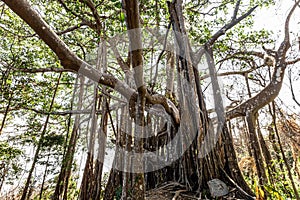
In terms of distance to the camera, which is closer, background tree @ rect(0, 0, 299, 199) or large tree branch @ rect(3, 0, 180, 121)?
large tree branch @ rect(3, 0, 180, 121)

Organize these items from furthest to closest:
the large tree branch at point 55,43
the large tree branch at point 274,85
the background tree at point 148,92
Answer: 1. the large tree branch at point 274,85
2. the background tree at point 148,92
3. the large tree branch at point 55,43

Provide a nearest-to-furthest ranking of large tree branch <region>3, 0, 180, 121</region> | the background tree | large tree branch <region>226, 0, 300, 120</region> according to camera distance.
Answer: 1. large tree branch <region>3, 0, 180, 121</region>
2. the background tree
3. large tree branch <region>226, 0, 300, 120</region>

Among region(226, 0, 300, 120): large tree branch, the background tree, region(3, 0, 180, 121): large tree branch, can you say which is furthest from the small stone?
region(3, 0, 180, 121): large tree branch

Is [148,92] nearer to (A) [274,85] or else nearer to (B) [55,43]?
(B) [55,43]

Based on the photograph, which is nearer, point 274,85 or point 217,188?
point 217,188

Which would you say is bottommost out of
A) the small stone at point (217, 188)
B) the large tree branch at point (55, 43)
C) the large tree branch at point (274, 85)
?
the small stone at point (217, 188)

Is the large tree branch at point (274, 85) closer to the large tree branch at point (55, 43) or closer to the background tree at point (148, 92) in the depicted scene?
the background tree at point (148, 92)

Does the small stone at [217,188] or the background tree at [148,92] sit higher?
the background tree at [148,92]

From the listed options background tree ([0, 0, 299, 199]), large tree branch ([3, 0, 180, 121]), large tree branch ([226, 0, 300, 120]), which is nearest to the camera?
large tree branch ([3, 0, 180, 121])

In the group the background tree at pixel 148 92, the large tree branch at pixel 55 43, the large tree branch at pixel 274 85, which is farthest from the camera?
the large tree branch at pixel 274 85

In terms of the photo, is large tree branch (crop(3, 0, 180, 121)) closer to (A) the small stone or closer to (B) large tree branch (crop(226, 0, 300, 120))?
(A) the small stone

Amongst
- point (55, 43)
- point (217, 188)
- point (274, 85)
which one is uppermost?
point (274, 85)

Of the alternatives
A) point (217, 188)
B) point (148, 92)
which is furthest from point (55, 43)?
point (217, 188)

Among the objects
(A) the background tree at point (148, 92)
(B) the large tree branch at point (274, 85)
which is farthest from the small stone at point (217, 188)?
(B) the large tree branch at point (274, 85)
